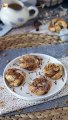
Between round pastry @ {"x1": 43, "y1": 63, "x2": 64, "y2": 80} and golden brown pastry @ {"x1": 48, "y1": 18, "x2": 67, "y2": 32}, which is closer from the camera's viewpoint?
round pastry @ {"x1": 43, "y1": 63, "x2": 64, "y2": 80}

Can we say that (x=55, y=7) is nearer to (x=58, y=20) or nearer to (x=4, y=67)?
(x=58, y=20)

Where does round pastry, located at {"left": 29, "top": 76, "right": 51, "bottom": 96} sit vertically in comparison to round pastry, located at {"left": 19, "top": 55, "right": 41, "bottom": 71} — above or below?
below

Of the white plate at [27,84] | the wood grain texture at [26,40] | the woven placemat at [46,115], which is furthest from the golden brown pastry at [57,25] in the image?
Answer: the woven placemat at [46,115]

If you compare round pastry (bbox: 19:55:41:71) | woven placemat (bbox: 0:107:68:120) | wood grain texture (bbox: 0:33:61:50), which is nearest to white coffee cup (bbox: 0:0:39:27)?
wood grain texture (bbox: 0:33:61:50)

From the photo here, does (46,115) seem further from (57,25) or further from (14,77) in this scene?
(57,25)

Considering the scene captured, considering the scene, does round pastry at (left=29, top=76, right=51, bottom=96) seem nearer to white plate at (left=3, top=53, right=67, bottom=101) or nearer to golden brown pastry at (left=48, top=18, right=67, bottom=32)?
white plate at (left=3, top=53, right=67, bottom=101)

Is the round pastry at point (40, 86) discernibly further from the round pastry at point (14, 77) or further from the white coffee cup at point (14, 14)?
the white coffee cup at point (14, 14)

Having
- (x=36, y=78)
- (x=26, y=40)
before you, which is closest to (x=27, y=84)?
(x=36, y=78)
